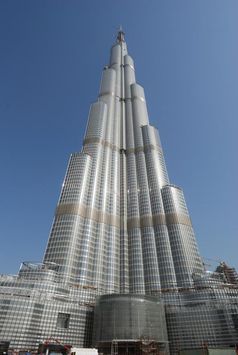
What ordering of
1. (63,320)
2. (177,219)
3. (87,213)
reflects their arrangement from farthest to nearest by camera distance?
(177,219) → (87,213) → (63,320)

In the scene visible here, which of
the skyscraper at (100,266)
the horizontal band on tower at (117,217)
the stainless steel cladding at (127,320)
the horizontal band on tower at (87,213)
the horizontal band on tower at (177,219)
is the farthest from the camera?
the horizontal band on tower at (177,219)

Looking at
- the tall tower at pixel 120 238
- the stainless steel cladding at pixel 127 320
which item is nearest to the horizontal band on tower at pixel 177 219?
the tall tower at pixel 120 238

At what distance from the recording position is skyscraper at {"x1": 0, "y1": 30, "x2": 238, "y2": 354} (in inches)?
4461

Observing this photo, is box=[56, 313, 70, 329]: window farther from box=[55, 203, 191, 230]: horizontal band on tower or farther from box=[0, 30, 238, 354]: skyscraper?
box=[55, 203, 191, 230]: horizontal band on tower

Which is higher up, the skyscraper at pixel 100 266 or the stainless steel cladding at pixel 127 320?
the skyscraper at pixel 100 266

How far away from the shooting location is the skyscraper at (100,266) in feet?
372

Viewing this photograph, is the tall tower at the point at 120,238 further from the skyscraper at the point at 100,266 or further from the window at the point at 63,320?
the window at the point at 63,320

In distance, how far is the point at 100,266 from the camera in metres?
154

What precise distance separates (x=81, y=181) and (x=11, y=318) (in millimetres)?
96464

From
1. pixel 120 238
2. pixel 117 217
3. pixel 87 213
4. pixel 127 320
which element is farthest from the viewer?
pixel 117 217

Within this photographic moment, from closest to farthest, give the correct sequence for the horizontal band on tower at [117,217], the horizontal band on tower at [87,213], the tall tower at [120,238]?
the tall tower at [120,238] < the horizontal band on tower at [87,213] < the horizontal band on tower at [117,217]

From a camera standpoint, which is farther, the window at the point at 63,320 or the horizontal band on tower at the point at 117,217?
the horizontal band on tower at the point at 117,217

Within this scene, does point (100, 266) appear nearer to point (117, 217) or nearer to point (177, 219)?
point (117, 217)

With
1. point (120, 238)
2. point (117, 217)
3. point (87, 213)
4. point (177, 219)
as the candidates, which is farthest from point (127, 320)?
point (117, 217)
